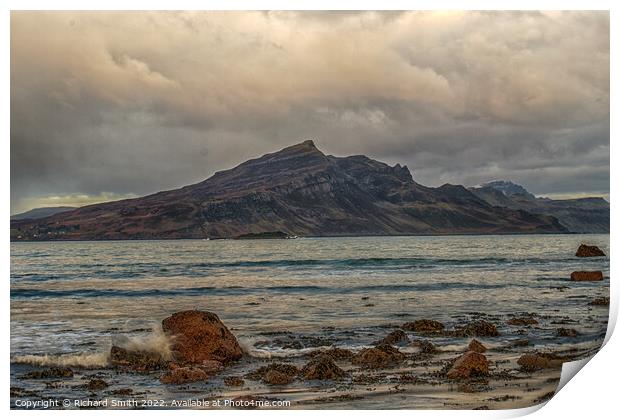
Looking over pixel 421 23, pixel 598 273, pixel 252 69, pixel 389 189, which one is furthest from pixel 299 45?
pixel 598 273

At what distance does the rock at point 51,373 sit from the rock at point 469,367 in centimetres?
452

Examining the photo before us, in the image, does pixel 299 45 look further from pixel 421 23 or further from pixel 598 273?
pixel 598 273

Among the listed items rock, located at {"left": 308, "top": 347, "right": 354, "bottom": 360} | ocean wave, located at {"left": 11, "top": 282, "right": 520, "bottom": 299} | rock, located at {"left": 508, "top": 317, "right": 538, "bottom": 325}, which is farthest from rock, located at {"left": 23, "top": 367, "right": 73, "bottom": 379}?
rock, located at {"left": 508, "top": 317, "right": 538, "bottom": 325}

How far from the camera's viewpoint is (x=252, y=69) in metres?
9.11

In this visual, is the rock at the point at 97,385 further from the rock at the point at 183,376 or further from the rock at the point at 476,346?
the rock at the point at 476,346

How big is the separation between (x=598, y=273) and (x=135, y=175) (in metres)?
7.59

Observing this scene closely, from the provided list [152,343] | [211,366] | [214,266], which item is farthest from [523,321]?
[152,343]

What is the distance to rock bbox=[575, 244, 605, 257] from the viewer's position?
10227 millimetres

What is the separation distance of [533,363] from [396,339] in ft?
5.84

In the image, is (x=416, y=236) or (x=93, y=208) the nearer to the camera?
(x=93, y=208)

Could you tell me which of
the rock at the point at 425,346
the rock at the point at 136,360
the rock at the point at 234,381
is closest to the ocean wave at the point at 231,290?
the rock at the point at 136,360

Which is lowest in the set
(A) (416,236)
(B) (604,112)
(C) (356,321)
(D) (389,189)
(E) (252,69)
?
(C) (356,321)

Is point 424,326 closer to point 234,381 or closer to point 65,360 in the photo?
point 234,381
